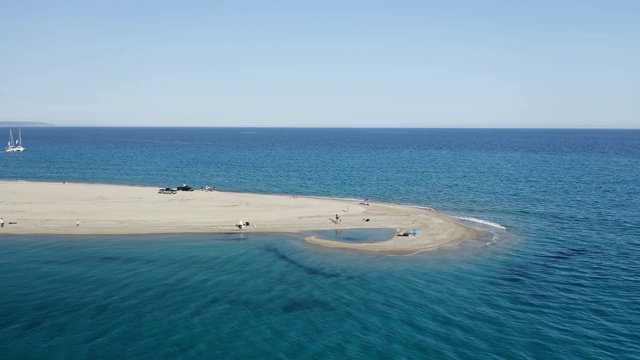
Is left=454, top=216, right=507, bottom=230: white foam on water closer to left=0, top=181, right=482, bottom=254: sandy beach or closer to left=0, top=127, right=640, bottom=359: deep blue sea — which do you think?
left=0, top=127, right=640, bottom=359: deep blue sea

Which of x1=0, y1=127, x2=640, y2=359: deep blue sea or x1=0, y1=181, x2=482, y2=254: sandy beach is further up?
x1=0, y1=181, x2=482, y2=254: sandy beach

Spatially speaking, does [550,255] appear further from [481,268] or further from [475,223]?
[475,223]

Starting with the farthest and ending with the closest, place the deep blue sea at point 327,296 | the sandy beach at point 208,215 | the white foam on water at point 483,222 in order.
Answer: the white foam on water at point 483,222 → the sandy beach at point 208,215 → the deep blue sea at point 327,296

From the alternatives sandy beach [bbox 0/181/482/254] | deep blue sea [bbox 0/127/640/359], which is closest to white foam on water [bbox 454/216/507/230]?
deep blue sea [bbox 0/127/640/359]

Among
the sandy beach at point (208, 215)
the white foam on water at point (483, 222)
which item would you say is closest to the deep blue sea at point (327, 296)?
the white foam on water at point (483, 222)

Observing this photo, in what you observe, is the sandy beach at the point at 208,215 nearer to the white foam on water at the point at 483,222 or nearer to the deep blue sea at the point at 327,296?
the white foam on water at the point at 483,222

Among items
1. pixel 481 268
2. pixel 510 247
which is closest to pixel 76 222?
pixel 481 268

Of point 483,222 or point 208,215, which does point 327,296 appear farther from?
point 483,222

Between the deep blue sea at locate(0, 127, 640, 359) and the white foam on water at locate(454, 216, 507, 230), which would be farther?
the white foam on water at locate(454, 216, 507, 230)

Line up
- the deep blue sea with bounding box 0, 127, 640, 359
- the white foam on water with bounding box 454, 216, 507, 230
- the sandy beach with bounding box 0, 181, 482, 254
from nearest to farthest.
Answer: the deep blue sea with bounding box 0, 127, 640, 359, the sandy beach with bounding box 0, 181, 482, 254, the white foam on water with bounding box 454, 216, 507, 230
